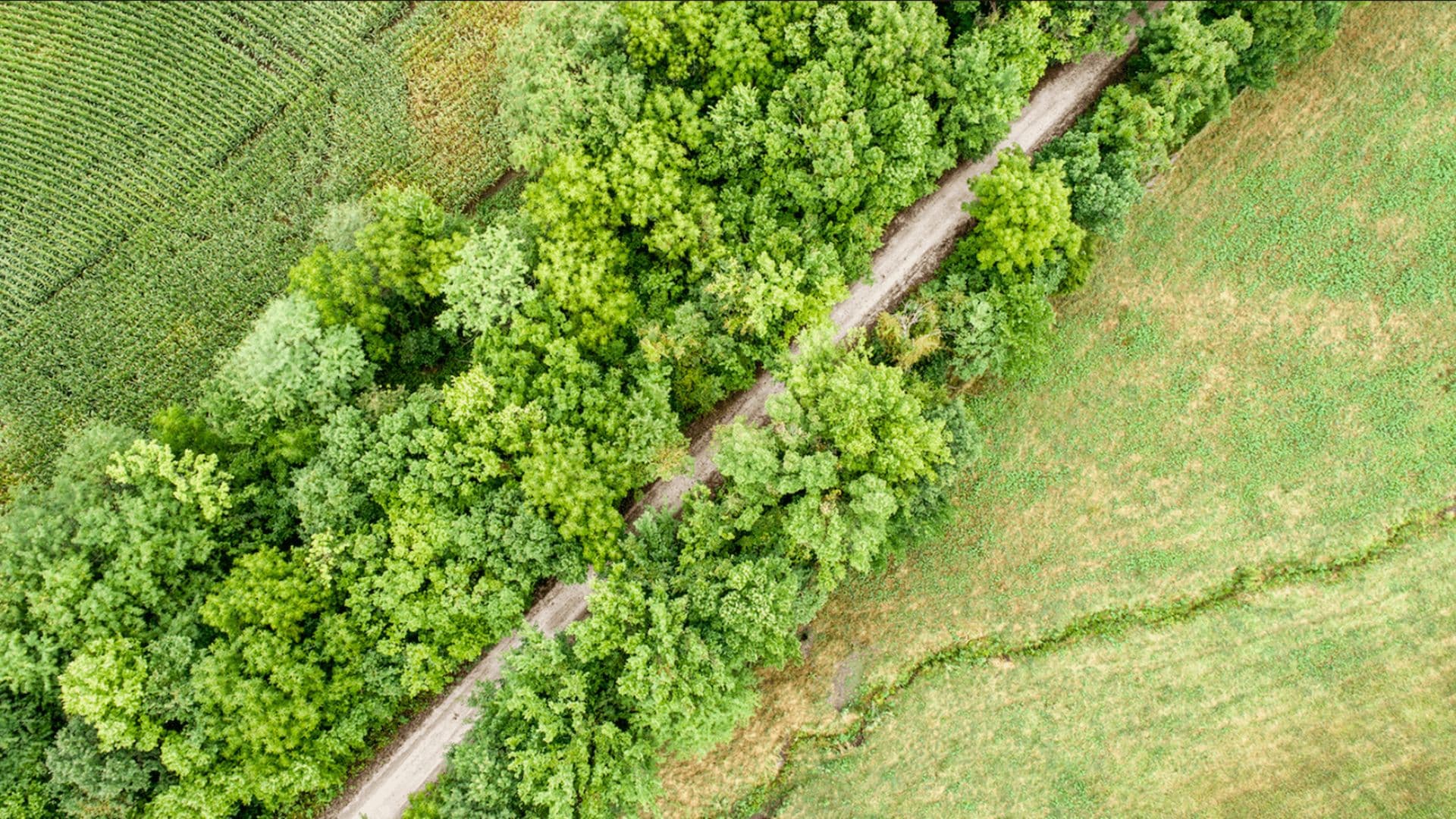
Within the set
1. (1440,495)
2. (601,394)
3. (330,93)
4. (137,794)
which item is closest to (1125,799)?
(1440,495)

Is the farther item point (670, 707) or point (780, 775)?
point (780, 775)

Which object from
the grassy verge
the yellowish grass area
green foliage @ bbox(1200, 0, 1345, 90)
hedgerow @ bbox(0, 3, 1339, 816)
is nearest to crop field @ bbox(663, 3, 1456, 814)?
the grassy verge

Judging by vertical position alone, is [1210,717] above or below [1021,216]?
below

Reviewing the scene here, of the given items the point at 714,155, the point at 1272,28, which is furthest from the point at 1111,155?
the point at 714,155

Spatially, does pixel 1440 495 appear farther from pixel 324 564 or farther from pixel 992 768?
pixel 324 564

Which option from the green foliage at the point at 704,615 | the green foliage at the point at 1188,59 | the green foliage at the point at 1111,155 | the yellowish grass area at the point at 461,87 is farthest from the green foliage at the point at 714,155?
the green foliage at the point at 1188,59

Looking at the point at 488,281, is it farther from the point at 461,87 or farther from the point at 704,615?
the point at 704,615

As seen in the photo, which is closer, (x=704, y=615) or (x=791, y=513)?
(x=704, y=615)

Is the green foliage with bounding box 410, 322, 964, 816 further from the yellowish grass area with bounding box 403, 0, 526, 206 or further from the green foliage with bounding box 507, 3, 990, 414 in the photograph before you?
the yellowish grass area with bounding box 403, 0, 526, 206
